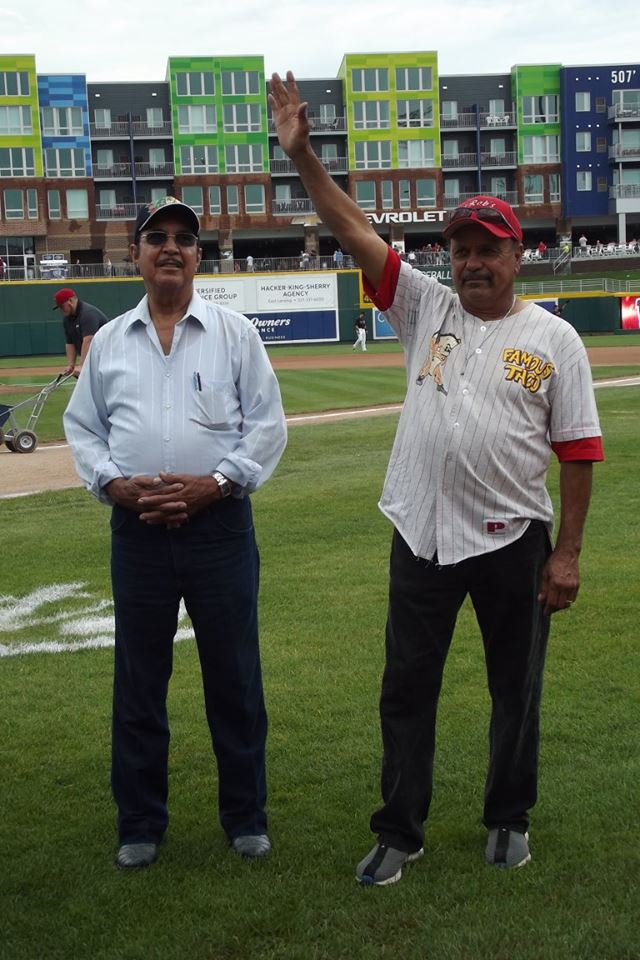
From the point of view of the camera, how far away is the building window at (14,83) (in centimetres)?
7444

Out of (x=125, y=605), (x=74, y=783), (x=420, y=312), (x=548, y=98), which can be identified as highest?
(x=548, y=98)

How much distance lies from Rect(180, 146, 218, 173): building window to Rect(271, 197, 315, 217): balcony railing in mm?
4528

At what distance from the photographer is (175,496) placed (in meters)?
3.92

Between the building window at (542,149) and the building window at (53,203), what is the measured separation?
103ft

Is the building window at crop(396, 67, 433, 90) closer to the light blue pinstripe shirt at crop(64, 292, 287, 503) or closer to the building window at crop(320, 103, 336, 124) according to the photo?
the building window at crop(320, 103, 336, 124)

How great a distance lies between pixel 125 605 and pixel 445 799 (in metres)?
1.48

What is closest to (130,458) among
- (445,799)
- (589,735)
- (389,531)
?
(445,799)

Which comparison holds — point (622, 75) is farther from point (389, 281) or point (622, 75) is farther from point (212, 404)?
point (212, 404)

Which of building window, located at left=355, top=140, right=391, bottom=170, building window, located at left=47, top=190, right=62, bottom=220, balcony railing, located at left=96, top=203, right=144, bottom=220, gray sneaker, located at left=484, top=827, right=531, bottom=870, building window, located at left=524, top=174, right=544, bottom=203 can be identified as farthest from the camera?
building window, located at left=524, top=174, right=544, bottom=203

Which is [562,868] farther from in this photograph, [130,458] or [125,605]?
[130,458]

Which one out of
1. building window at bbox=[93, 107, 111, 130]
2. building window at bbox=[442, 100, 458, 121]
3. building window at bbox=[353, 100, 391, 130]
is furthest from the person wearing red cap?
building window at bbox=[442, 100, 458, 121]

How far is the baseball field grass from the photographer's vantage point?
353 centimetres

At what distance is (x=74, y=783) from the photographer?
4.86 m

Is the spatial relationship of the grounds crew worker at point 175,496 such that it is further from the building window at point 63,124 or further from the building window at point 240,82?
the building window at point 240,82
